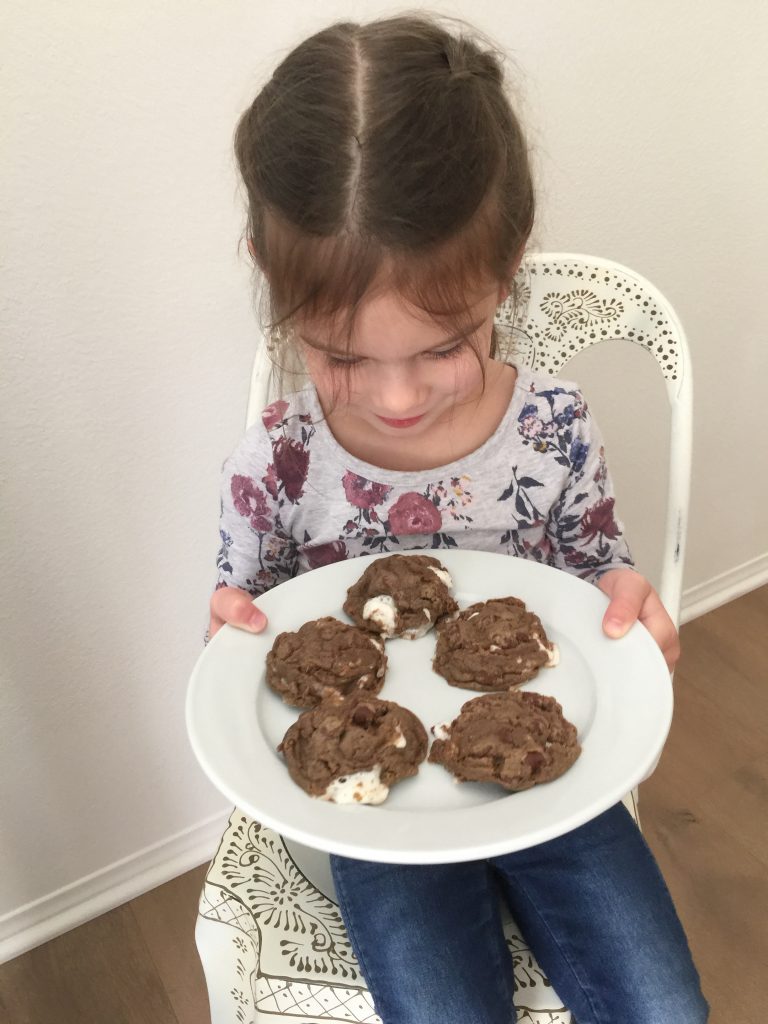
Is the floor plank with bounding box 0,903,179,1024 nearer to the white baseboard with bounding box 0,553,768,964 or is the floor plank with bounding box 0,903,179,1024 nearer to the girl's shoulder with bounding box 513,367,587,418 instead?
the white baseboard with bounding box 0,553,768,964

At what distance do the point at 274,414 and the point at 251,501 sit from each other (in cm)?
10

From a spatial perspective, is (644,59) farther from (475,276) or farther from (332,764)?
(332,764)

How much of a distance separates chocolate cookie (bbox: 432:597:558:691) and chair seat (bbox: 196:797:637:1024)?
25 centimetres

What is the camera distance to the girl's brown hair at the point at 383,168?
0.64 meters

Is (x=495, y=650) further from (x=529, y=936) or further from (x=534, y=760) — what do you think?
(x=529, y=936)

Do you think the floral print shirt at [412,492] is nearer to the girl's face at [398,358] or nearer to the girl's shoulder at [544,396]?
the girl's shoulder at [544,396]

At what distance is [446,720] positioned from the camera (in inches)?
29.3

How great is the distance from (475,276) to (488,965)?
1.98 ft

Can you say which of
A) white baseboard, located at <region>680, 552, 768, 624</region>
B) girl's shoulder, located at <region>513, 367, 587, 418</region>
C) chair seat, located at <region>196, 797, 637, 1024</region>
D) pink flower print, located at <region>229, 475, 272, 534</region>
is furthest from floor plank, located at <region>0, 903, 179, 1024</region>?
white baseboard, located at <region>680, 552, 768, 624</region>

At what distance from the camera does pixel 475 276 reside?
0.70 meters

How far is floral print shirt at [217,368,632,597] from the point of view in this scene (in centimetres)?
92

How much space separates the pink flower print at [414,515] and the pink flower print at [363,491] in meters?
0.02

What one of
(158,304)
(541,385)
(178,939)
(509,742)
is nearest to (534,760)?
(509,742)

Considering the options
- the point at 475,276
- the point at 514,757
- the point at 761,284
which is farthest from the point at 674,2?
the point at 514,757
